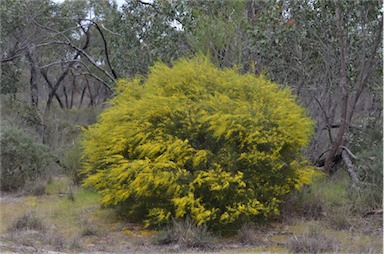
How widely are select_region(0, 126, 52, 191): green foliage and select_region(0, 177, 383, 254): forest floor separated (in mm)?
2303

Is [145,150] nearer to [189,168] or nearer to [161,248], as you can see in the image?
[189,168]

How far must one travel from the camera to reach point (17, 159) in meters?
12.3

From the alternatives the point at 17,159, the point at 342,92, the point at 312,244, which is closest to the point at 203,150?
the point at 312,244

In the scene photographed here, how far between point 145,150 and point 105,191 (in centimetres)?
99

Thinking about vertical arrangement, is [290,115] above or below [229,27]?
below

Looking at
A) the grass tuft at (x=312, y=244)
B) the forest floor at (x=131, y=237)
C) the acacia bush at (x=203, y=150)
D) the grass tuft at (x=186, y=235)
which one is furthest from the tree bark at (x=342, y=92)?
the grass tuft at (x=186, y=235)

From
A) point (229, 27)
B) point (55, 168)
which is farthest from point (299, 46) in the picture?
point (55, 168)

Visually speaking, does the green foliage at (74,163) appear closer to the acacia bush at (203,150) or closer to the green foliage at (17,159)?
the green foliage at (17,159)

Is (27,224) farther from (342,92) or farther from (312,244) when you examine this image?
(342,92)

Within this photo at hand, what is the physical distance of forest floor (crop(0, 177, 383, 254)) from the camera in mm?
7162

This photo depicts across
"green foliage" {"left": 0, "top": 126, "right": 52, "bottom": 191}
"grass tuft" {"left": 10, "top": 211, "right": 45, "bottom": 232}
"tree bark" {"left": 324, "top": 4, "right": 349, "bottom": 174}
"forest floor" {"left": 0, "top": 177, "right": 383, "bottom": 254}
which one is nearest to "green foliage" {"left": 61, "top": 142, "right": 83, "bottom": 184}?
"green foliage" {"left": 0, "top": 126, "right": 52, "bottom": 191}

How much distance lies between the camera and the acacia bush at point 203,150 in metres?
7.86

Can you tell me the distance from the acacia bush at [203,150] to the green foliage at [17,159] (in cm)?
370

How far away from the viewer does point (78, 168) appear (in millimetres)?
12602
